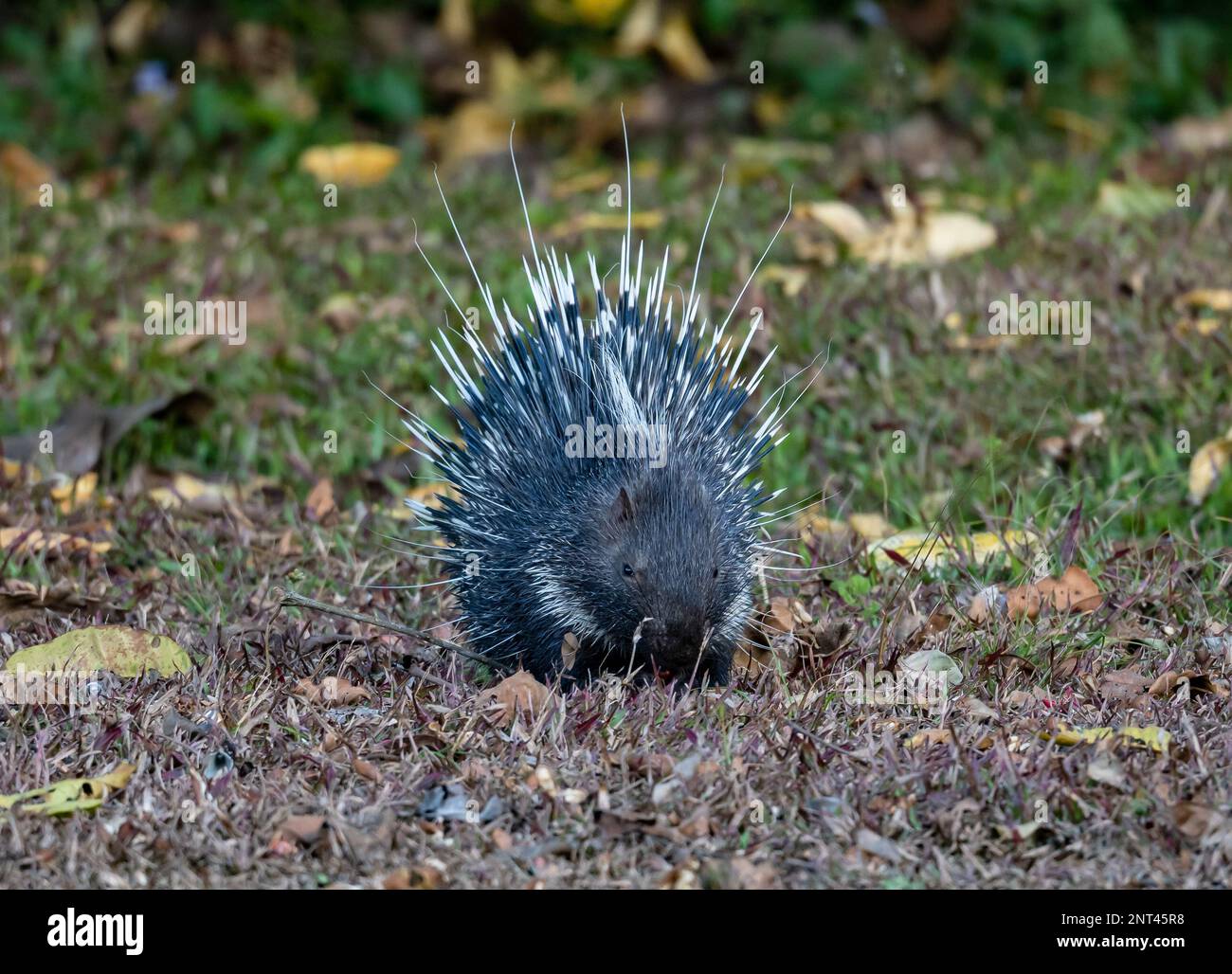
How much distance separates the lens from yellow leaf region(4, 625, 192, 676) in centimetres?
523

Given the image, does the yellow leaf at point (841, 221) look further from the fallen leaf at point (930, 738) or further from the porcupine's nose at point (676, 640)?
the fallen leaf at point (930, 738)

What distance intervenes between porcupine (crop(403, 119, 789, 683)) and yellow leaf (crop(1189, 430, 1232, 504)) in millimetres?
2168

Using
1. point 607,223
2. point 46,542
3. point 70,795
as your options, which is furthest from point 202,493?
point 70,795

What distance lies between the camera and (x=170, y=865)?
13.3 ft

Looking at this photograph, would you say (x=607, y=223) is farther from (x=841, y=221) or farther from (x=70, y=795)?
(x=70, y=795)

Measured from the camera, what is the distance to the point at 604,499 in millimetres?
4969

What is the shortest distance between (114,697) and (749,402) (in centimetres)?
365

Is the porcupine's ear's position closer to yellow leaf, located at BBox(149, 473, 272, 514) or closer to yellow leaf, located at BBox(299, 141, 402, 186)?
yellow leaf, located at BBox(149, 473, 272, 514)

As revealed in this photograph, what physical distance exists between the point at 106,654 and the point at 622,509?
1694mm

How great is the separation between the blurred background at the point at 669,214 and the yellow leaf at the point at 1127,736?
208cm

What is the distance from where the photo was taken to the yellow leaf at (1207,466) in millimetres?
6707

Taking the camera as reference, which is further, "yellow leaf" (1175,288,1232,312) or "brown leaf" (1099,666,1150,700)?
"yellow leaf" (1175,288,1232,312)

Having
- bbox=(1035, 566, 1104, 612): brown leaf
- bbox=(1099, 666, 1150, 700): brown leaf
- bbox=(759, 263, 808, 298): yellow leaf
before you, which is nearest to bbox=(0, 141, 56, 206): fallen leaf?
bbox=(759, 263, 808, 298): yellow leaf

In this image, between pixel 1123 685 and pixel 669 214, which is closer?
pixel 1123 685
